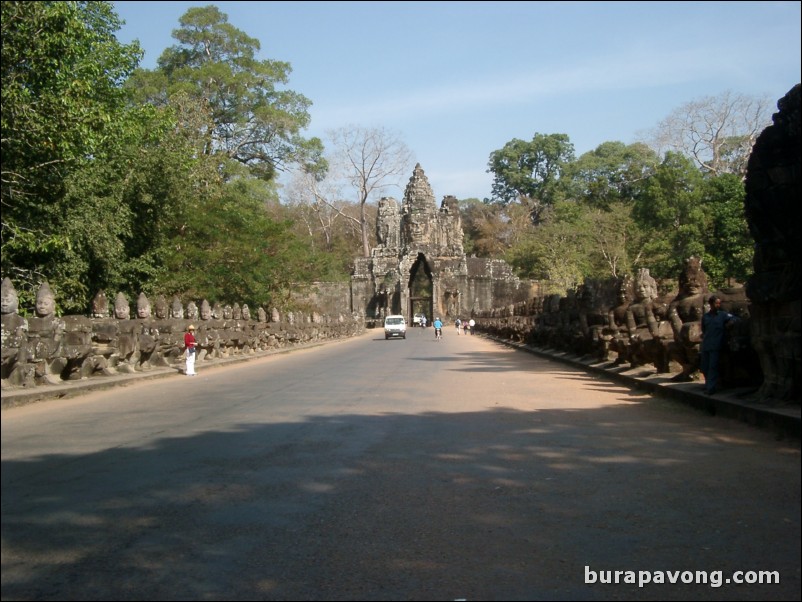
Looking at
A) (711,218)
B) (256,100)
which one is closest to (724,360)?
(711,218)

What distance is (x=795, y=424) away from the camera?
778 cm

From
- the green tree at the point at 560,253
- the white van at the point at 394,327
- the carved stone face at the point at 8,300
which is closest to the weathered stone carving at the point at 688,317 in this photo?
the carved stone face at the point at 8,300

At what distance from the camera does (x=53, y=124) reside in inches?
603

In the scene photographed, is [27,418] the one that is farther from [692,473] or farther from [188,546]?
[692,473]

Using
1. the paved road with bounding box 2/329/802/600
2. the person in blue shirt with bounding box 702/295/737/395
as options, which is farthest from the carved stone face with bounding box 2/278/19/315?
the person in blue shirt with bounding box 702/295/737/395

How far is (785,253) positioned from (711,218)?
30434 mm

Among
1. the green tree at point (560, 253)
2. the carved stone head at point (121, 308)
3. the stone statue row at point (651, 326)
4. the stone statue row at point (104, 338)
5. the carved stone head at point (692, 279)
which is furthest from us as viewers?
the green tree at point (560, 253)

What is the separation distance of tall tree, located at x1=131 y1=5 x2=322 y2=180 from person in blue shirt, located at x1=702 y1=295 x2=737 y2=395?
3951 centimetres

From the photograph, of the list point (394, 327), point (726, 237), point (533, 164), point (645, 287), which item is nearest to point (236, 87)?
point (394, 327)

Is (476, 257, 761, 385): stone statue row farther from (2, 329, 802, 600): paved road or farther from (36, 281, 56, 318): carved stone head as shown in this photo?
(36, 281, 56, 318): carved stone head

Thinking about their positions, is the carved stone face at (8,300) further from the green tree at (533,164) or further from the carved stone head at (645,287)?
the green tree at (533,164)

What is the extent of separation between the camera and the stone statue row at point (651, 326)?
10.9m

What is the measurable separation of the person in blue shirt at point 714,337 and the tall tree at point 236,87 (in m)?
39.5

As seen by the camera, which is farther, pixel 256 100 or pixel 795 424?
pixel 256 100
